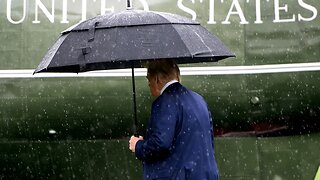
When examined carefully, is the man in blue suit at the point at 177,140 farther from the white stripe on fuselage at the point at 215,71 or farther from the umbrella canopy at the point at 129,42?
the white stripe on fuselage at the point at 215,71

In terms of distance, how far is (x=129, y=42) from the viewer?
3508 mm

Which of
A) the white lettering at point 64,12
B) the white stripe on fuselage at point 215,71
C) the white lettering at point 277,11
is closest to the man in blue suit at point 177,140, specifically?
the white stripe on fuselage at point 215,71

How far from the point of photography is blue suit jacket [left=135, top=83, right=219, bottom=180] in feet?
11.8

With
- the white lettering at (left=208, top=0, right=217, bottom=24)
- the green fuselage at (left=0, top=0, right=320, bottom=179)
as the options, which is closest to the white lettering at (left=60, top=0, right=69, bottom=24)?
the green fuselage at (left=0, top=0, right=320, bottom=179)

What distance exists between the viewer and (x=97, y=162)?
17.6ft

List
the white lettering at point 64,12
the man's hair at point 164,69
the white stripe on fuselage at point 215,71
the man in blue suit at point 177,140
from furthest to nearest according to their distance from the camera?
1. the white lettering at point 64,12
2. the white stripe on fuselage at point 215,71
3. the man's hair at point 164,69
4. the man in blue suit at point 177,140

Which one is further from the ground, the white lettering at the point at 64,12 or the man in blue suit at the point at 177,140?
the white lettering at the point at 64,12

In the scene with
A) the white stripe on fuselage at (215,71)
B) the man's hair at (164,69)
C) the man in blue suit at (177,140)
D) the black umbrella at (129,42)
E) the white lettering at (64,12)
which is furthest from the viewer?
the white lettering at (64,12)

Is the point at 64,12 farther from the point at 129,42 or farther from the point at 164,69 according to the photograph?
the point at 129,42

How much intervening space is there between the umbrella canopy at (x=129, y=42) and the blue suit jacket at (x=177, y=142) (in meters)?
0.28

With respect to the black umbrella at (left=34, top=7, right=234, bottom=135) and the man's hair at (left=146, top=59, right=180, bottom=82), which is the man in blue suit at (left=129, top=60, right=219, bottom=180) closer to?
the man's hair at (left=146, top=59, right=180, bottom=82)

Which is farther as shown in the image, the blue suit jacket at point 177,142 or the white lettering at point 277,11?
the white lettering at point 277,11

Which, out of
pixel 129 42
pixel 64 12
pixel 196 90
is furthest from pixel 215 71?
pixel 129 42

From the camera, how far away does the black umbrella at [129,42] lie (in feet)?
11.4
